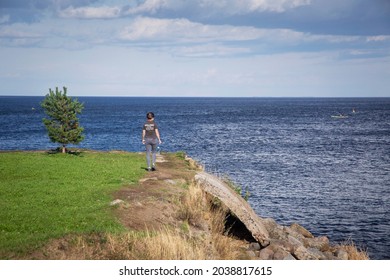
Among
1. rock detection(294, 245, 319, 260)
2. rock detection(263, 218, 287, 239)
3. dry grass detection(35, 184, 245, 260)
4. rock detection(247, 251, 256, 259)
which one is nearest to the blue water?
rock detection(263, 218, 287, 239)

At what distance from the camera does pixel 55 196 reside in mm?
15773

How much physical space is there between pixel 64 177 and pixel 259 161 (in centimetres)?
2655

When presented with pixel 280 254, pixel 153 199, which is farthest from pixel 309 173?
pixel 153 199

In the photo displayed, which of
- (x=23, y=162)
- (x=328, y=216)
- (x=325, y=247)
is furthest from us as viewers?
(x=328, y=216)

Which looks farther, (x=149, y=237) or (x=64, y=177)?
(x=64, y=177)

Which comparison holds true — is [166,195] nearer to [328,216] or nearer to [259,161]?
[328,216]

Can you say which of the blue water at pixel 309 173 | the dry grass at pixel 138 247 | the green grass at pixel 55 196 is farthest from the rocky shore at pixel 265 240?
the blue water at pixel 309 173

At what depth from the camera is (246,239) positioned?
16078 millimetres

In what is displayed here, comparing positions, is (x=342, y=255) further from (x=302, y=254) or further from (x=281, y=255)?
(x=281, y=255)

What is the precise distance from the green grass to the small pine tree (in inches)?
81.5

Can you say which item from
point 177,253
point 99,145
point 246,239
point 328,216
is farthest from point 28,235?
point 99,145

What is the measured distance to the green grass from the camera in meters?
11.6

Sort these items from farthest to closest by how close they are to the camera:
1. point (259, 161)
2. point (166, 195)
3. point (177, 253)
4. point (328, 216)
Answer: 1. point (259, 161)
2. point (328, 216)
3. point (166, 195)
4. point (177, 253)

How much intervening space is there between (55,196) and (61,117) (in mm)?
13303
